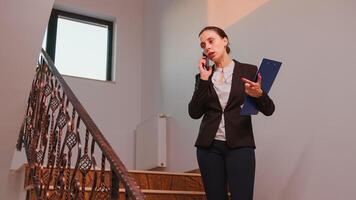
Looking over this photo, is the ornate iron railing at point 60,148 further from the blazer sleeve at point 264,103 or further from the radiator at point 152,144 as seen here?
the radiator at point 152,144

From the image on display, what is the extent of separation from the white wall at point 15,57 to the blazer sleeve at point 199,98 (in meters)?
1.02

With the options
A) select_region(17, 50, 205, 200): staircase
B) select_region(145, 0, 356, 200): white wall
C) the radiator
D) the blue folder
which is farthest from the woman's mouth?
the radiator

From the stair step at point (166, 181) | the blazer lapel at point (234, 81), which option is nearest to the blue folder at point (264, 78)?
the blazer lapel at point (234, 81)

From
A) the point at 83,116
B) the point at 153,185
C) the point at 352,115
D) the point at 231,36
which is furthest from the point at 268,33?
the point at 83,116

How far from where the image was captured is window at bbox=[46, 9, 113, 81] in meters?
5.45

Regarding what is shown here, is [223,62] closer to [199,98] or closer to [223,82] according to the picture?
[223,82]

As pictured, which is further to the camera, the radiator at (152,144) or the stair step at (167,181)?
the radiator at (152,144)

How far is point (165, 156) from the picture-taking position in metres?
4.83

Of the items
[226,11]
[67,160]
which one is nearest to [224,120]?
[67,160]

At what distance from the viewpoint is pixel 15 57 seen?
8.76ft

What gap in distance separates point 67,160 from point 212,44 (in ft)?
3.64

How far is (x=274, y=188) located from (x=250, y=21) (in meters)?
1.49

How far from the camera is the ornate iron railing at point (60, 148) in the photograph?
6.44 feet

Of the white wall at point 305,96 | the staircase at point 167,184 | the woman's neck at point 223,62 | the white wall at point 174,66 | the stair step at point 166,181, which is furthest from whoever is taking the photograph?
the white wall at point 174,66
